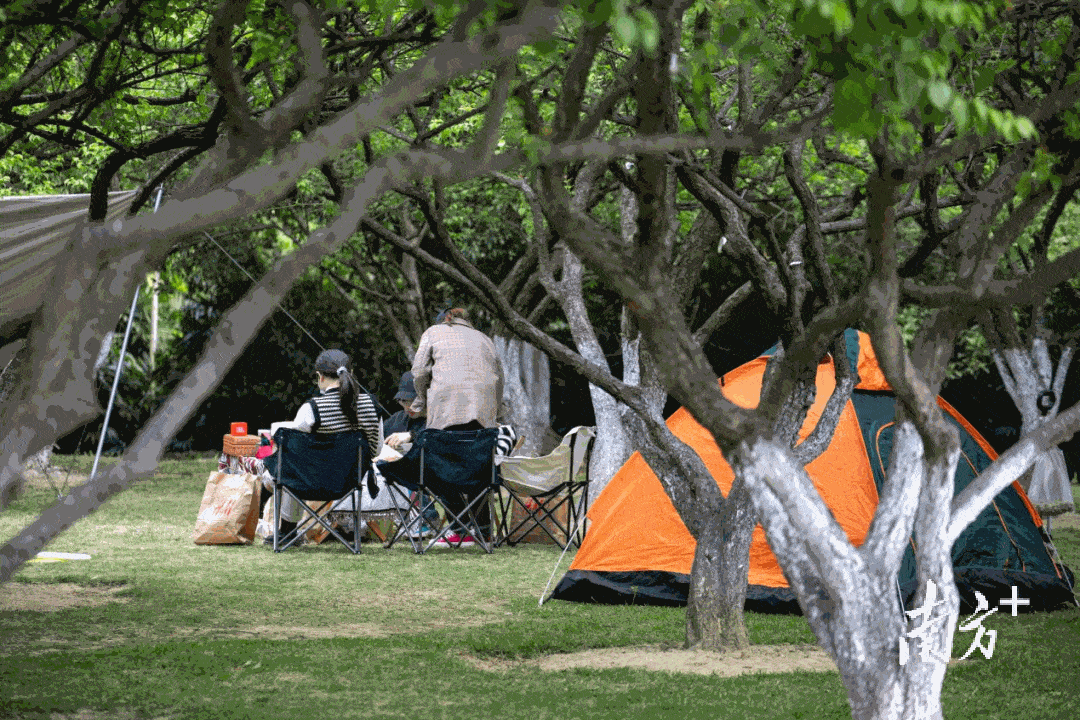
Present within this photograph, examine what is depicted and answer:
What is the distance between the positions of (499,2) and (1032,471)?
11173 mm

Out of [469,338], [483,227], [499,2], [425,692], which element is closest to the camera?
[499,2]

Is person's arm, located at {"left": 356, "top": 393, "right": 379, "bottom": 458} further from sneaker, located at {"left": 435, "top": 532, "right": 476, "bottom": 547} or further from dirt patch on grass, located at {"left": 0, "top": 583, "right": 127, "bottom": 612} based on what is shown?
dirt patch on grass, located at {"left": 0, "top": 583, "right": 127, "bottom": 612}

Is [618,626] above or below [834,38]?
below

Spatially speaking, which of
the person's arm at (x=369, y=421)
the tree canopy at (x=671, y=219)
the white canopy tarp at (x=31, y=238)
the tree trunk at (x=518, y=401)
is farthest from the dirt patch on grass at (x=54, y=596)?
the tree trunk at (x=518, y=401)

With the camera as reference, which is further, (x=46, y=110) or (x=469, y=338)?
(x=469, y=338)

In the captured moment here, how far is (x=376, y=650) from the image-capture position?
610 centimetres

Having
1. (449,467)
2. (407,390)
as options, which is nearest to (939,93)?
(449,467)

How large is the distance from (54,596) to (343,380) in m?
3.06

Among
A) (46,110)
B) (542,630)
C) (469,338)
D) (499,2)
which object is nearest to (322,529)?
(469,338)

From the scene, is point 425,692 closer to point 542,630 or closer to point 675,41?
point 542,630

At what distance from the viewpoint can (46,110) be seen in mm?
6125

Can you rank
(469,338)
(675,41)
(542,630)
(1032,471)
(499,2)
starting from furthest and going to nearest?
(1032,471) → (469,338) → (542,630) → (675,41) → (499,2)

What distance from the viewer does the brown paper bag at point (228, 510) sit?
10.2 meters

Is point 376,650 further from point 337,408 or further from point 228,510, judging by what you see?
point 228,510
